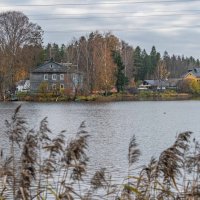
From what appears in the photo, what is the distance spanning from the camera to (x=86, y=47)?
95562mm

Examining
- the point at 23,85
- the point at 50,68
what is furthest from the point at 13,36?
the point at 23,85

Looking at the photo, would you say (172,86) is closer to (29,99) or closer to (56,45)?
(56,45)

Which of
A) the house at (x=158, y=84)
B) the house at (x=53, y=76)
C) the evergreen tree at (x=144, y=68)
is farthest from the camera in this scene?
the evergreen tree at (x=144, y=68)

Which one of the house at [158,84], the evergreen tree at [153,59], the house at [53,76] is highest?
the evergreen tree at [153,59]

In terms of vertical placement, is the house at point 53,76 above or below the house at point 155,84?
above

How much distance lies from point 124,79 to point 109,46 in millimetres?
6727

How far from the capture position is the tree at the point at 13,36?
8762 centimetres

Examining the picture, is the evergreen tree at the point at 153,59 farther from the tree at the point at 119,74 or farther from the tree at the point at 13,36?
the tree at the point at 13,36

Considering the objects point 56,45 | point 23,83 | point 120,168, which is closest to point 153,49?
point 56,45

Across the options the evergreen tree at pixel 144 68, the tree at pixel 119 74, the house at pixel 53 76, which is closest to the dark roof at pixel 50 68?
the house at pixel 53 76

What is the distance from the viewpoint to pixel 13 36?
87.4 m

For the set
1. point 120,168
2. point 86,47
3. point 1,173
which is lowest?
point 120,168

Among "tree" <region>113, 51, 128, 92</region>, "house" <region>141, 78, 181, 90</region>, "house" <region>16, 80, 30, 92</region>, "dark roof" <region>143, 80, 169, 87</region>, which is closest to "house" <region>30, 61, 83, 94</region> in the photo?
"tree" <region>113, 51, 128, 92</region>

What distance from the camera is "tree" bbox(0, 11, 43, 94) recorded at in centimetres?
8762
